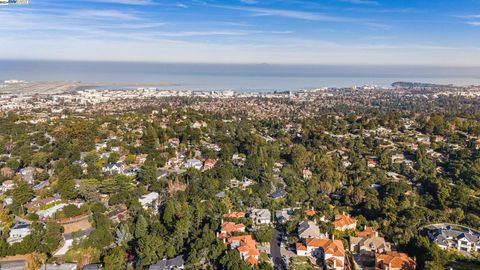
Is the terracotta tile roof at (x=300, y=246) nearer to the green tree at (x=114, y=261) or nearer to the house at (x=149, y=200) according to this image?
the green tree at (x=114, y=261)

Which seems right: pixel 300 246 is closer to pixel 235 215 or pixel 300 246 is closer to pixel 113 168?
pixel 235 215

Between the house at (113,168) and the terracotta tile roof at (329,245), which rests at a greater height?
the house at (113,168)

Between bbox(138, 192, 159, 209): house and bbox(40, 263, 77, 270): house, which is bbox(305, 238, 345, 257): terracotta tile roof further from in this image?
bbox(40, 263, 77, 270): house

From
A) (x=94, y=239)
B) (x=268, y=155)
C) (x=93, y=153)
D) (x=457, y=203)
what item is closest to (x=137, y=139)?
(x=93, y=153)

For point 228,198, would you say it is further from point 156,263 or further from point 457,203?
point 457,203

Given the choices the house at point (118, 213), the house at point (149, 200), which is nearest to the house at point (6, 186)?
the house at point (118, 213)

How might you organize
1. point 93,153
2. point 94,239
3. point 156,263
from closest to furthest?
point 156,263, point 94,239, point 93,153

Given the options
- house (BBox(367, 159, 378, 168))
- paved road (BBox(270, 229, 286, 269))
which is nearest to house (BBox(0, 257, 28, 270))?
paved road (BBox(270, 229, 286, 269))

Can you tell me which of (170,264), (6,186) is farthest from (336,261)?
(6,186)
